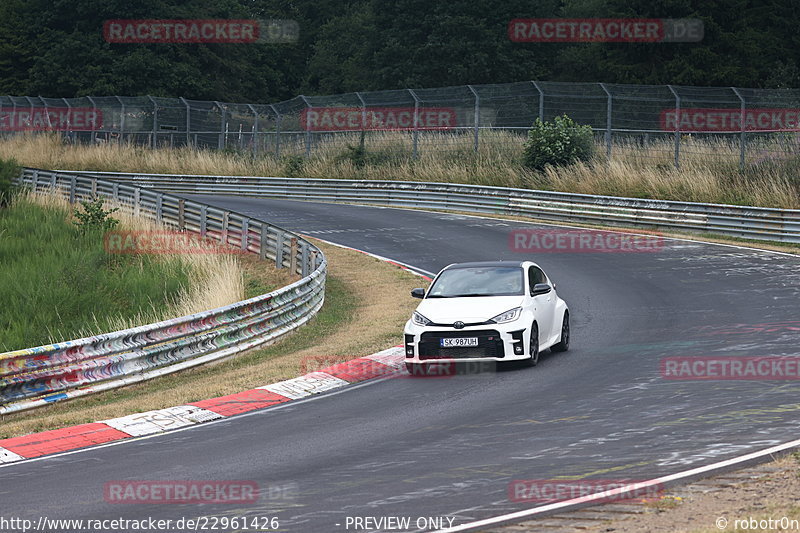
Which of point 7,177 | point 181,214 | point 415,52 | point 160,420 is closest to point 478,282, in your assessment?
point 160,420

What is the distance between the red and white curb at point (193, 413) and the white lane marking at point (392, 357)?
0.05ft

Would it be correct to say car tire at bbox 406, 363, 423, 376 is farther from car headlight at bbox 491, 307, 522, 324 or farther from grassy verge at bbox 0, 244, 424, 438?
grassy verge at bbox 0, 244, 424, 438

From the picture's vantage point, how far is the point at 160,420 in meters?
12.8

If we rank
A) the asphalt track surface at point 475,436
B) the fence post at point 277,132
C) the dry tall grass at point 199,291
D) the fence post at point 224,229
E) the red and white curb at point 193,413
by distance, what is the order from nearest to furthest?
the asphalt track surface at point 475,436 < the red and white curb at point 193,413 < the dry tall grass at point 199,291 < the fence post at point 224,229 < the fence post at point 277,132

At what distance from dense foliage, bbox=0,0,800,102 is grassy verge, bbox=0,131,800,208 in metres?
19.5

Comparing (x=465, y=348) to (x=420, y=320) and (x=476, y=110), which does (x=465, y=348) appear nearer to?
(x=420, y=320)

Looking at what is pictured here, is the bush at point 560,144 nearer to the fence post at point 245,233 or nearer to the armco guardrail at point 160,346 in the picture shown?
the fence post at point 245,233

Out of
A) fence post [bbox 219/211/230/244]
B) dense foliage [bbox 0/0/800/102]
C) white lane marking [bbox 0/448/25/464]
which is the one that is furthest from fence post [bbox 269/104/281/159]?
white lane marking [bbox 0/448/25/464]

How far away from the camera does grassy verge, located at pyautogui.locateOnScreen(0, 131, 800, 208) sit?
32906 millimetres

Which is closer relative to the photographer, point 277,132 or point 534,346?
point 534,346

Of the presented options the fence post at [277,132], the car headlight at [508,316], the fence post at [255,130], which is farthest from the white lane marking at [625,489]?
the fence post at [255,130]

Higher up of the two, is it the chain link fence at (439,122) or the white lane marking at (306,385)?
the chain link fence at (439,122)

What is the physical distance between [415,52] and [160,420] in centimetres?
6250

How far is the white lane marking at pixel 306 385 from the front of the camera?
1426 cm
